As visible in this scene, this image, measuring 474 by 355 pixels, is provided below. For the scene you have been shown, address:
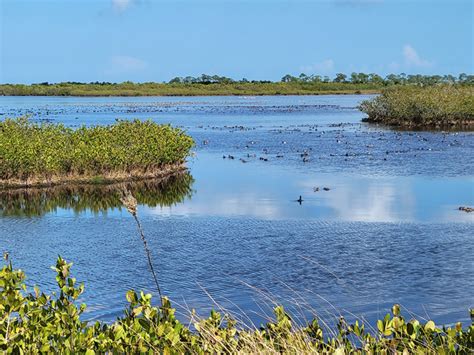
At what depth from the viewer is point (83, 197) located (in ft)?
102

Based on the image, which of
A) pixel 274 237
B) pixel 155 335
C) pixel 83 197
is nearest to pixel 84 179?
pixel 83 197

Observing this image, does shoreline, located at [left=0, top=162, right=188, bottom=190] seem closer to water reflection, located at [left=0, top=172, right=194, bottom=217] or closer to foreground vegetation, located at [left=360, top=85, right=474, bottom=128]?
water reflection, located at [left=0, top=172, right=194, bottom=217]

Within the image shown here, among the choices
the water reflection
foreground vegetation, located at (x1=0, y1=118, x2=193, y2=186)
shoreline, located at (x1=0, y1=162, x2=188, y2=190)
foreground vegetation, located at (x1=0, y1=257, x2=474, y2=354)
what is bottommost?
the water reflection

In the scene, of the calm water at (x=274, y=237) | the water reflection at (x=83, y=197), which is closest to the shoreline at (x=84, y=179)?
the water reflection at (x=83, y=197)

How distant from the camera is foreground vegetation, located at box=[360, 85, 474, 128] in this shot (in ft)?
231

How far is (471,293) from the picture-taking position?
53.9ft

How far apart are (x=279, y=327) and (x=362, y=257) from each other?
12951 millimetres

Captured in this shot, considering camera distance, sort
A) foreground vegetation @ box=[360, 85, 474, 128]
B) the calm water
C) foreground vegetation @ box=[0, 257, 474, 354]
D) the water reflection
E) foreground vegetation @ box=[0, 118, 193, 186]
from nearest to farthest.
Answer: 1. foreground vegetation @ box=[0, 257, 474, 354]
2. the calm water
3. the water reflection
4. foreground vegetation @ box=[0, 118, 193, 186]
5. foreground vegetation @ box=[360, 85, 474, 128]

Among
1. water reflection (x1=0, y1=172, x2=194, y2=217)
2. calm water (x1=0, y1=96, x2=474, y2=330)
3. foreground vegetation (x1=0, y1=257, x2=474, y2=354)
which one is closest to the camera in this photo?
foreground vegetation (x1=0, y1=257, x2=474, y2=354)

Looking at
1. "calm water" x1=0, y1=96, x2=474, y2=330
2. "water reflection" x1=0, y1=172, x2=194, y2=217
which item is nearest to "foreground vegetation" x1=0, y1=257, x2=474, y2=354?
"calm water" x1=0, y1=96, x2=474, y2=330

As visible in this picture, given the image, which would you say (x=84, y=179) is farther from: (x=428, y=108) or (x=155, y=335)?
(x=428, y=108)

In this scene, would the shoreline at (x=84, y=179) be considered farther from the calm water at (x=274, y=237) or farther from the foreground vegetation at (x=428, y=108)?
the foreground vegetation at (x=428, y=108)

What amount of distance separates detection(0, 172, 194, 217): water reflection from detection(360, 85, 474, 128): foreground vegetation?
41434mm

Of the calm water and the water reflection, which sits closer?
the calm water
